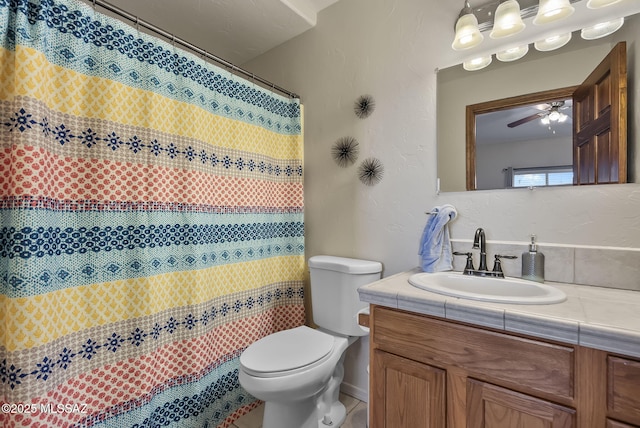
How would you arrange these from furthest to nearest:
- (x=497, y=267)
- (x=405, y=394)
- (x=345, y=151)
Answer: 1. (x=345, y=151)
2. (x=497, y=267)
3. (x=405, y=394)

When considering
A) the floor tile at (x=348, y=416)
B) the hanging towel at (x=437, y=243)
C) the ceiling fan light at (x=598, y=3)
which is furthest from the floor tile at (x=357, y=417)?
the ceiling fan light at (x=598, y=3)

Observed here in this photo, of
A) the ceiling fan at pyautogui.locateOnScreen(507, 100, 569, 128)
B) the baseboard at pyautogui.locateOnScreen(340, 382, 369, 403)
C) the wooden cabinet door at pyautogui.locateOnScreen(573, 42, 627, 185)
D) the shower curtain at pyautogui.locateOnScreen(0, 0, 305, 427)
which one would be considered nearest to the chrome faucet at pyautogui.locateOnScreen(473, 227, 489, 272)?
the wooden cabinet door at pyautogui.locateOnScreen(573, 42, 627, 185)

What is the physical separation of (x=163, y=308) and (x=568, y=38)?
203cm

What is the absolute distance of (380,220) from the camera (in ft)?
5.15

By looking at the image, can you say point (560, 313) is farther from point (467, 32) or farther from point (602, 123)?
point (467, 32)

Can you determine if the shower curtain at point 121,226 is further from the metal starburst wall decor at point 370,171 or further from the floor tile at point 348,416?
the metal starburst wall decor at point 370,171

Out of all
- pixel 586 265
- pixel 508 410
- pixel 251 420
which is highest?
pixel 586 265

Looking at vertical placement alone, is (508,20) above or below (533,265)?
above

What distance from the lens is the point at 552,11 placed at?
1.10 meters

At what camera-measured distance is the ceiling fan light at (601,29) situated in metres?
1.05

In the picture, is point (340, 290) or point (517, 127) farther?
point (340, 290)

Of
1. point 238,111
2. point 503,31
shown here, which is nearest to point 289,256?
Result: point 238,111

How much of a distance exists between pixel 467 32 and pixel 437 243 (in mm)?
968

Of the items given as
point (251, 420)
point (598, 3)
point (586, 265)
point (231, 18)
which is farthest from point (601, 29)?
point (251, 420)
